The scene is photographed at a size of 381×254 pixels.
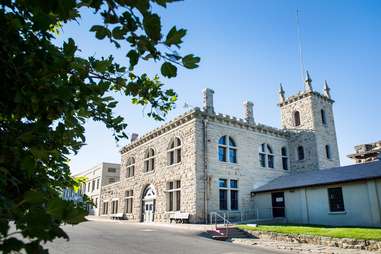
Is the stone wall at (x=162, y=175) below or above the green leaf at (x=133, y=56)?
above

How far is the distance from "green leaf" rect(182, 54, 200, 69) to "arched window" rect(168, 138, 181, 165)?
901 inches

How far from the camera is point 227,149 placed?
23828 millimetres

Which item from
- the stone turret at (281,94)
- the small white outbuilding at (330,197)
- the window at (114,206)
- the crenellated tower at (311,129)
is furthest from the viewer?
the window at (114,206)

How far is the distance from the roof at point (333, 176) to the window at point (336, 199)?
2.42ft

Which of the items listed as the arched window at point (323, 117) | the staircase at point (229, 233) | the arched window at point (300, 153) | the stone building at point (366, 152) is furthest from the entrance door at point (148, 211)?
the stone building at point (366, 152)

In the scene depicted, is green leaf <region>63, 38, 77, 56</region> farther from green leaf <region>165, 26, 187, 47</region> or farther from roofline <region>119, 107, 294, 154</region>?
roofline <region>119, 107, 294, 154</region>

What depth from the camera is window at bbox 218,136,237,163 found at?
23561 millimetres

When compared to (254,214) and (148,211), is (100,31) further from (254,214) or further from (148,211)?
(148,211)

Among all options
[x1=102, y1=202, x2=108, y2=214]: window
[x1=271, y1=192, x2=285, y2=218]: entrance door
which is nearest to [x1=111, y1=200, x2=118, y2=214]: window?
[x1=102, y1=202, x2=108, y2=214]: window

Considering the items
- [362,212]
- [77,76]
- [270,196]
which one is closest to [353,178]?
[362,212]

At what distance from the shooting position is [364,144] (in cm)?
2822

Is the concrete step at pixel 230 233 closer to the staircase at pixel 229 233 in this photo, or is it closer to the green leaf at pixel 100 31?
the staircase at pixel 229 233

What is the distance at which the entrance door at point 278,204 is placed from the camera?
2166 centimetres

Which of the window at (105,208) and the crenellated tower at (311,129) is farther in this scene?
the window at (105,208)
